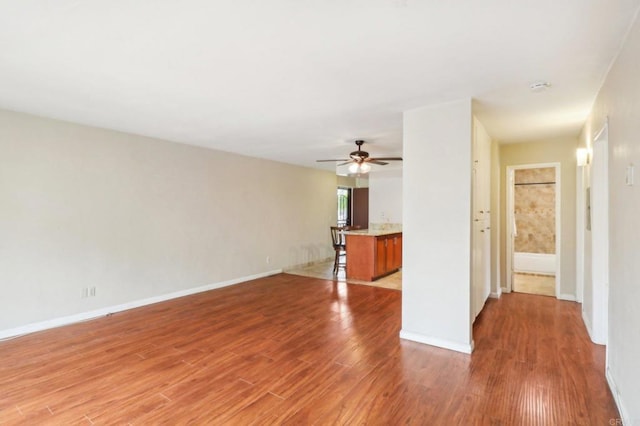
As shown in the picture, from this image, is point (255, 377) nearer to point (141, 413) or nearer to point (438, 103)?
point (141, 413)

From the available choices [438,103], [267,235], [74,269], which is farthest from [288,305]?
[438,103]

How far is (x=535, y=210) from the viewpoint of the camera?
23.3ft

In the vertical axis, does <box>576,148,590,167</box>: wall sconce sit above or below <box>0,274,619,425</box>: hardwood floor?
above

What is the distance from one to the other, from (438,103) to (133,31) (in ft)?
8.56

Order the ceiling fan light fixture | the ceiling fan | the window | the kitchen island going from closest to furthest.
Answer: the ceiling fan → the ceiling fan light fixture → the kitchen island → the window

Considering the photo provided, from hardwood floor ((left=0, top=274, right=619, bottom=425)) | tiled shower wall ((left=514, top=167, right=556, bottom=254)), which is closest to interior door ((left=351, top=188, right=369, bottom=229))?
tiled shower wall ((left=514, top=167, right=556, bottom=254))

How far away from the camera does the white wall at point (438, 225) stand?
2.94 meters

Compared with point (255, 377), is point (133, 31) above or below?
above

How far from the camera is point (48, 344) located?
10.4ft

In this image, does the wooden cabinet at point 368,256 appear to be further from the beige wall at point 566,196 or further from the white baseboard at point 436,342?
the beige wall at point 566,196

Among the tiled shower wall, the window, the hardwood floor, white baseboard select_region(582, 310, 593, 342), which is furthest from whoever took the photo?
the window

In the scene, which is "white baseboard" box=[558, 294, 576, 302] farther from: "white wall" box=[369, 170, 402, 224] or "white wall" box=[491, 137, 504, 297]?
"white wall" box=[369, 170, 402, 224]

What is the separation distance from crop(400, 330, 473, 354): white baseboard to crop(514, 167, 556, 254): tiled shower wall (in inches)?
207

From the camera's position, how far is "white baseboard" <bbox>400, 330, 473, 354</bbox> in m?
2.92
